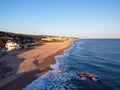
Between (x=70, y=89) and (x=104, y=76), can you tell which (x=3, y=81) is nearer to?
(x=70, y=89)

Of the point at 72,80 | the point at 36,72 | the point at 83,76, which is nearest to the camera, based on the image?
the point at 72,80

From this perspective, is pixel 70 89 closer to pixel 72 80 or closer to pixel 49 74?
pixel 72 80

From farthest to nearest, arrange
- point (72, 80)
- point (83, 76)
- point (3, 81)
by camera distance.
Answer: point (83, 76) < point (72, 80) < point (3, 81)

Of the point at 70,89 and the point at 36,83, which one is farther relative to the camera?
the point at 36,83

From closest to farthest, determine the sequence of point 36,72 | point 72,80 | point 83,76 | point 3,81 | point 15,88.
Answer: point 15,88
point 3,81
point 72,80
point 83,76
point 36,72

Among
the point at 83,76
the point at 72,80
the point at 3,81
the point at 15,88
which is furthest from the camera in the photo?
the point at 83,76

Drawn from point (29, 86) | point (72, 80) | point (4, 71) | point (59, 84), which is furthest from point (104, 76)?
point (4, 71)

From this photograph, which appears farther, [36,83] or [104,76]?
[104,76]

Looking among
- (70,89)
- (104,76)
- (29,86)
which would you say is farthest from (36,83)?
(104,76)
